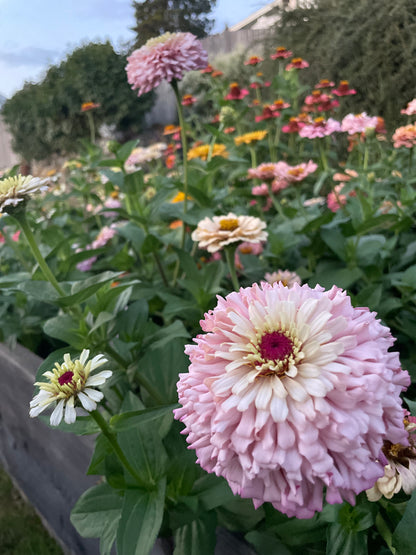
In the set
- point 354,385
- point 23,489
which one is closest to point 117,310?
point 354,385

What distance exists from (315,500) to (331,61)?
382 centimetres

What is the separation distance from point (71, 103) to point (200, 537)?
8430 mm

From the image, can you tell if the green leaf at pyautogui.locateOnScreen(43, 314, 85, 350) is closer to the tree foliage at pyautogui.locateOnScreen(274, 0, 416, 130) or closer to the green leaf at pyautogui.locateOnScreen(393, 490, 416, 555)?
the green leaf at pyautogui.locateOnScreen(393, 490, 416, 555)

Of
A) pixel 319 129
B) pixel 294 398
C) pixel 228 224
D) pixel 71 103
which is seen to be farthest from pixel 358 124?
pixel 71 103

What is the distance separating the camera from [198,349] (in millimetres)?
441

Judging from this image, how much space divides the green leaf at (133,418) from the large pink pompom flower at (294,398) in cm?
17

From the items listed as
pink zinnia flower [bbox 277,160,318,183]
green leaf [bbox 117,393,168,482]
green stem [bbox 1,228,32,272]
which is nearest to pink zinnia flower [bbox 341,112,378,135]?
pink zinnia flower [bbox 277,160,318,183]

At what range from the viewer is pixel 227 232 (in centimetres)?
92

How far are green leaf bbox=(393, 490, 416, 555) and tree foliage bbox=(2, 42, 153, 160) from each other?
7889 mm

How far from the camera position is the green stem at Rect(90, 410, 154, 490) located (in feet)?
1.80

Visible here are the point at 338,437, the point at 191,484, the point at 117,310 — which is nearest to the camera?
the point at 338,437

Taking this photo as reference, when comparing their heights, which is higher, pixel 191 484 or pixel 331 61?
pixel 331 61

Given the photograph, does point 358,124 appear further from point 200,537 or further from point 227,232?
point 200,537

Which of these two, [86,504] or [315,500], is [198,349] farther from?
[86,504]
